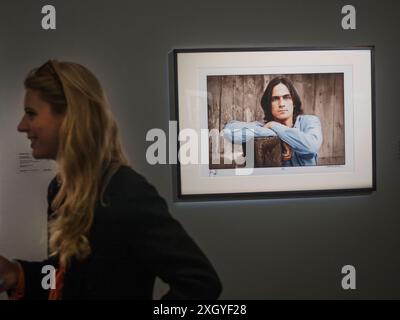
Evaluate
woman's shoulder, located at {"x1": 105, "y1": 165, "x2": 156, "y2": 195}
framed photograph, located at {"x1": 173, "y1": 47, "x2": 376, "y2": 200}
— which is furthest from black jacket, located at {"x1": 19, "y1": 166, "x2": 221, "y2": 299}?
framed photograph, located at {"x1": 173, "y1": 47, "x2": 376, "y2": 200}

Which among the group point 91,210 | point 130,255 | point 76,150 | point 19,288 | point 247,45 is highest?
point 247,45

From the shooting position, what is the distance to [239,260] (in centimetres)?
182

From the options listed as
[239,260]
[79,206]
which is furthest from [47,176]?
[239,260]

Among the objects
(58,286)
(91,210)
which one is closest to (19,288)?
(58,286)

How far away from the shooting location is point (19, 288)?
1.76m

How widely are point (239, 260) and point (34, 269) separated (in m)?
0.76

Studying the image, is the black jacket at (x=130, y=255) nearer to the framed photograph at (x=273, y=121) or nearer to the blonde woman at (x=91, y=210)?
the blonde woman at (x=91, y=210)

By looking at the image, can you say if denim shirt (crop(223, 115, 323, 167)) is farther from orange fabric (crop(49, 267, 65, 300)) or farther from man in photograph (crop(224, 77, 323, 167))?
orange fabric (crop(49, 267, 65, 300))

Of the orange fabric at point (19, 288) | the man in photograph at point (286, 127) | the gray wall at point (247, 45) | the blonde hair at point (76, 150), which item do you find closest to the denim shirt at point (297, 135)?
the man in photograph at point (286, 127)

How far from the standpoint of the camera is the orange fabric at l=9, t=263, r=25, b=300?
1.76 meters

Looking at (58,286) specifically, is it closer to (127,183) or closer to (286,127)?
(127,183)

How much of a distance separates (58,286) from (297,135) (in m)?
1.05

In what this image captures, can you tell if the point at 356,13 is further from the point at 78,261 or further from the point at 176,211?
the point at 78,261

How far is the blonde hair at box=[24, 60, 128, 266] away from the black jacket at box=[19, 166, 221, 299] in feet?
0.12
